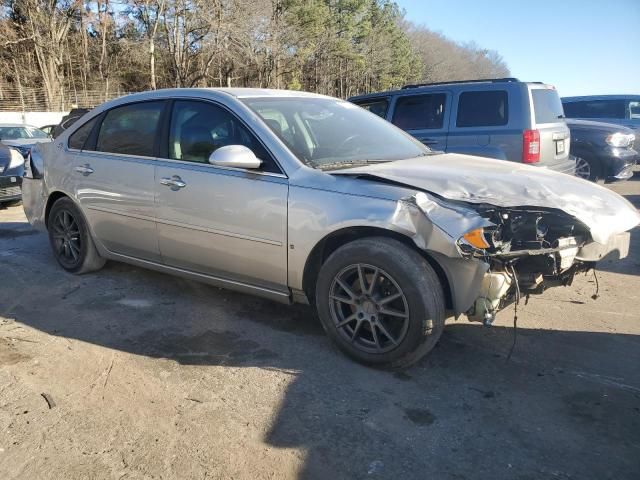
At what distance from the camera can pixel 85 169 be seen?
4.56 m

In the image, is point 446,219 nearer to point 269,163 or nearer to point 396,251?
point 396,251

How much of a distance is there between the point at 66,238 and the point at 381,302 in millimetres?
3331

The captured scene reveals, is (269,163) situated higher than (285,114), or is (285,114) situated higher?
(285,114)

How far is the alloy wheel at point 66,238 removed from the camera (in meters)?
4.88

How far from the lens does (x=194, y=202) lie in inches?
149

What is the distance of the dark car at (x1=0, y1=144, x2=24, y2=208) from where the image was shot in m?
8.14

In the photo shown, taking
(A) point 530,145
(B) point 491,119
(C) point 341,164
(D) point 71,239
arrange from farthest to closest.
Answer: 1. (B) point 491,119
2. (A) point 530,145
3. (D) point 71,239
4. (C) point 341,164

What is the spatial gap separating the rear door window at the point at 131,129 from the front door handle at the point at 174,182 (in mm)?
320

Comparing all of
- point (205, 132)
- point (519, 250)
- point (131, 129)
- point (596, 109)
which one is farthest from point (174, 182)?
point (596, 109)

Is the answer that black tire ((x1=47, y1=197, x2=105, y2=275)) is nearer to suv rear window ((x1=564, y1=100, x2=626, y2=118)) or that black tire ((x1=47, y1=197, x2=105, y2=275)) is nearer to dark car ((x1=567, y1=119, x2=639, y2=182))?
A: dark car ((x1=567, y1=119, x2=639, y2=182))

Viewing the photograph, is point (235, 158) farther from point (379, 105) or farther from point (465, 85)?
point (379, 105)

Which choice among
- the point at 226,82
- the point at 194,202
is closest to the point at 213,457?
the point at 194,202

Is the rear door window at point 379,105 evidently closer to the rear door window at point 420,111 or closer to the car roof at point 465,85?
the car roof at point 465,85

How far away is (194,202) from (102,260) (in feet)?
5.58
